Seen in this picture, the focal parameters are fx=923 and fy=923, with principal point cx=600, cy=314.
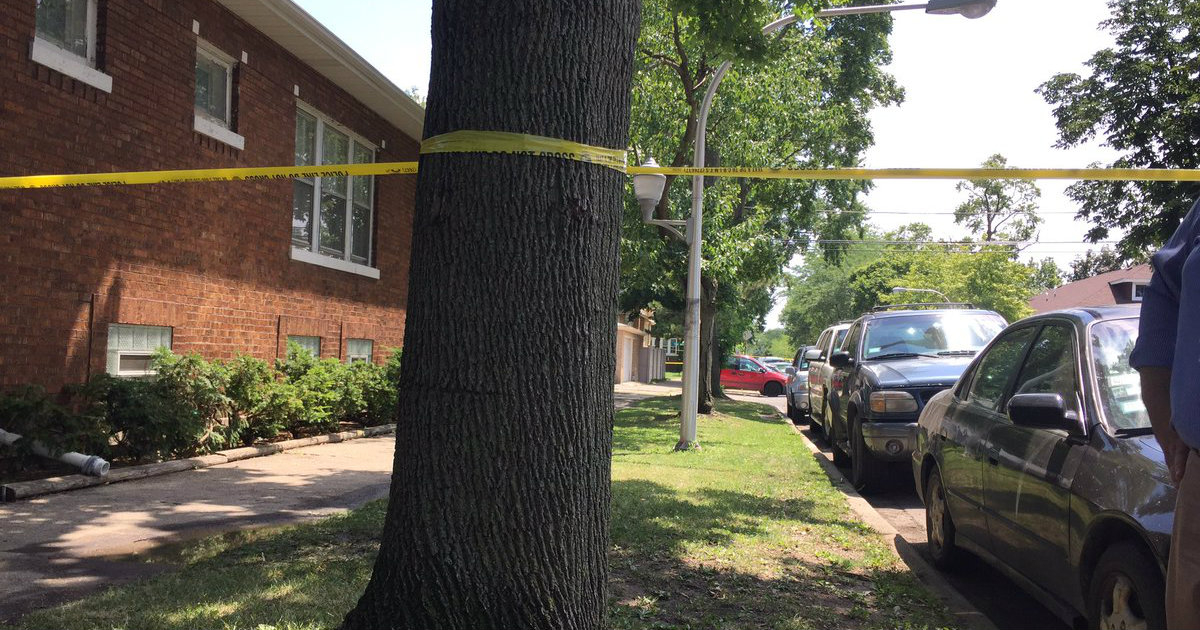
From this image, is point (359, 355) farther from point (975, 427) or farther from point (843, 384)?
point (975, 427)

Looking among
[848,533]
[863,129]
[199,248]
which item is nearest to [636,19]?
[848,533]

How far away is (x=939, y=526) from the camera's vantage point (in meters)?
5.76

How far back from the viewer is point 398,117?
14.3m

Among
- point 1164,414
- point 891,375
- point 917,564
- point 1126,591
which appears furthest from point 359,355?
point 1164,414

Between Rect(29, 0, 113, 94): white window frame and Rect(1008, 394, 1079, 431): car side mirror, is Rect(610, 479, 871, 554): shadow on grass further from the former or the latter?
Rect(29, 0, 113, 94): white window frame

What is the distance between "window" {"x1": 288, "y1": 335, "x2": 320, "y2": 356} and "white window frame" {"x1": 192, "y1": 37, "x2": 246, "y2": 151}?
2724 mm

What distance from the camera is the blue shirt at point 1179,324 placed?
2.05m

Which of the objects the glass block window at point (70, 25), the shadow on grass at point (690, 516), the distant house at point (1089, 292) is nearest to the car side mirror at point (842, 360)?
the shadow on grass at point (690, 516)

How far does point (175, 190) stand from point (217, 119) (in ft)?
4.05

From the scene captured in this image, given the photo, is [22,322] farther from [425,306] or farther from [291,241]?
[425,306]

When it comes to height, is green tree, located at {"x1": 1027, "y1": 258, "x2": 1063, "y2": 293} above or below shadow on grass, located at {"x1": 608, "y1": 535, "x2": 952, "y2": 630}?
above

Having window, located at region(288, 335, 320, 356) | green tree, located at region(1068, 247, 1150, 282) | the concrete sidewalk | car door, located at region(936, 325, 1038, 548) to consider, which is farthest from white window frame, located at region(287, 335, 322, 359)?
green tree, located at region(1068, 247, 1150, 282)

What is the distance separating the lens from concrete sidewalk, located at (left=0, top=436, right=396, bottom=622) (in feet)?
15.3

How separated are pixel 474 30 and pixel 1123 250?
24.6 m
